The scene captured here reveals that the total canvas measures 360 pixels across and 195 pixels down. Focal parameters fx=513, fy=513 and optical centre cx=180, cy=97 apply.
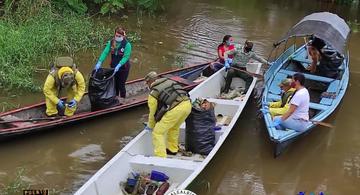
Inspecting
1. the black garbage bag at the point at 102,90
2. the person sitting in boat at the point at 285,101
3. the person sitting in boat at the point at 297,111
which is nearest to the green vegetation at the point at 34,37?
the black garbage bag at the point at 102,90

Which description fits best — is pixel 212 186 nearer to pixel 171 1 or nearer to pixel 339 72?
pixel 339 72

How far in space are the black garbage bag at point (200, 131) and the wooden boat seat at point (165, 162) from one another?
638 millimetres

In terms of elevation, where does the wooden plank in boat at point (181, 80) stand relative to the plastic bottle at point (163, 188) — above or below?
above

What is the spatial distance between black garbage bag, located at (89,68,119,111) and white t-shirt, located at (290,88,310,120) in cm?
341

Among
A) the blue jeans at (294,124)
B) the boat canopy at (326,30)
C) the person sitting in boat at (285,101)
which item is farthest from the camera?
the boat canopy at (326,30)

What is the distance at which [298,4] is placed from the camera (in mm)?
20734

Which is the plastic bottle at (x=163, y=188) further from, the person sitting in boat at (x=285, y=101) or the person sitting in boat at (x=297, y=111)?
the person sitting in boat at (x=285, y=101)

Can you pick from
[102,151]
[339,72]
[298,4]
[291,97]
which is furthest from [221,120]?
[298,4]

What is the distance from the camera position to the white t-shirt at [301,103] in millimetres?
8164

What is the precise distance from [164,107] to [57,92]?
245 centimetres

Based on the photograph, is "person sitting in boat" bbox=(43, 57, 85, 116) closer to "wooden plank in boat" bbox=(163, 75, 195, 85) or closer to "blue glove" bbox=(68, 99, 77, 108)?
"blue glove" bbox=(68, 99, 77, 108)

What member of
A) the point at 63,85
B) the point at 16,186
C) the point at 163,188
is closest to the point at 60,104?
the point at 63,85

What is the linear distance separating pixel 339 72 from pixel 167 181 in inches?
218

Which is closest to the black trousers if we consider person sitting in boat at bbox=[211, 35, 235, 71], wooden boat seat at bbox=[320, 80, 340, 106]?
person sitting in boat at bbox=[211, 35, 235, 71]
